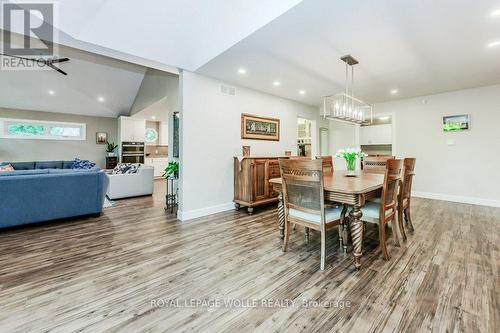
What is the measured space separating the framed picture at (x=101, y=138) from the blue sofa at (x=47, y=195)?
5769mm

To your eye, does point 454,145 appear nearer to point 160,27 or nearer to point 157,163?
point 160,27

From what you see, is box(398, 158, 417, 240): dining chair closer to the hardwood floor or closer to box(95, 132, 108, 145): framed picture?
the hardwood floor

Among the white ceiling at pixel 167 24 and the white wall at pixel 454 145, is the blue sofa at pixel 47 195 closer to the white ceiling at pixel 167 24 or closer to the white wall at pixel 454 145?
the white ceiling at pixel 167 24

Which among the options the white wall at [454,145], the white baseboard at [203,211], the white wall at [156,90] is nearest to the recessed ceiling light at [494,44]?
the white wall at [454,145]

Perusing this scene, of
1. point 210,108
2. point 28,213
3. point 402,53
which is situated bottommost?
point 28,213

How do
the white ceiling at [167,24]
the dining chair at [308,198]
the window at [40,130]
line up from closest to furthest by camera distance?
the dining chair at [308,198] < the white ceiling at [167,24] < the window at [40,130]

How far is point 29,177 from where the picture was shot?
3.13 m

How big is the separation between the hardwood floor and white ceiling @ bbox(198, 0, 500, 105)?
2.49 meters

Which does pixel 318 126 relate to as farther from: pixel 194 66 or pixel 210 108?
pixel 194 66

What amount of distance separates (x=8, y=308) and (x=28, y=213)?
2.20 meters

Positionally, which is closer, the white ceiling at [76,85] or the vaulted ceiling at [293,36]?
the vaulted ceiling at [293,36]

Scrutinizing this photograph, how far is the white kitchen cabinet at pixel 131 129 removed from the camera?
827 centimetres

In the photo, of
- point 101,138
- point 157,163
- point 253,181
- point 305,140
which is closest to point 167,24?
point 253,181

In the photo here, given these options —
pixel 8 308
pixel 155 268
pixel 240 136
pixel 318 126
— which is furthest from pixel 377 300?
pixel 318 126
